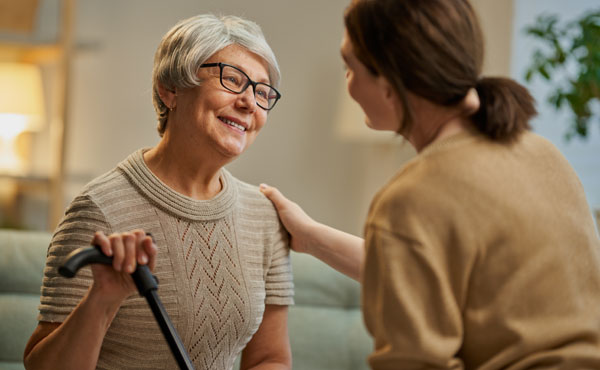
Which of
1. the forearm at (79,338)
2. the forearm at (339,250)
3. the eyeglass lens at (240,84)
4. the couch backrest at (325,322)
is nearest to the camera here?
the forearm at (79,338)

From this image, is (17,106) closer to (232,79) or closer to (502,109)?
(232,79)

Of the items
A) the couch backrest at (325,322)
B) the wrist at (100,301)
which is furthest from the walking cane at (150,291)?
the couch backrest at (325,322)

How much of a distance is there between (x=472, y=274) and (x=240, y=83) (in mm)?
759

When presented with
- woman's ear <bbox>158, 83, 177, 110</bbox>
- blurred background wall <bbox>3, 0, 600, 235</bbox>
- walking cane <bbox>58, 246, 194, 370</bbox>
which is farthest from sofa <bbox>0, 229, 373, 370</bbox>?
blurred background wall <bbox>3, 0, 600, 235</bbox>

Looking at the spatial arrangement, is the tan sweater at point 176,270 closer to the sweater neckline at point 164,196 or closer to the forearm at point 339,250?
the sweater neckline at point 164,196

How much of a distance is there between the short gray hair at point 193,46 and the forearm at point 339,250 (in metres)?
0.40

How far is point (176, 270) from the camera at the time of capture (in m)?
1.40

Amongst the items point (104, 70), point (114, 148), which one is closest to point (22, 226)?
point (114, 148)

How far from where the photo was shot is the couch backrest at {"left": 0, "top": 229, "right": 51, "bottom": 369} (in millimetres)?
1873

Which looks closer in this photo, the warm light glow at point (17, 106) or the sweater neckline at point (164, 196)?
the sweater neckline at point (164, 196)

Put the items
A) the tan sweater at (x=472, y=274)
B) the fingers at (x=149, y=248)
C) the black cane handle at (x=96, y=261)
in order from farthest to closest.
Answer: the fingers at (x=149, y=248) < the black cane handle at (x=96, y=261) < the tan sweater at (x=472, y=274)

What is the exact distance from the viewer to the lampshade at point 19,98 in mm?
3015

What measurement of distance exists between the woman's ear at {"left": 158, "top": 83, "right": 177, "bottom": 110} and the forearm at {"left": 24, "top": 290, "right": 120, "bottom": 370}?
1.51ft

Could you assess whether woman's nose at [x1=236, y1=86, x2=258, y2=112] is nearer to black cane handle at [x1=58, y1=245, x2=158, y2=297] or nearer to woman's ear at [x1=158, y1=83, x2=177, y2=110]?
woman's ear at [x1=158, y1=83, x2=177, y2=110]
